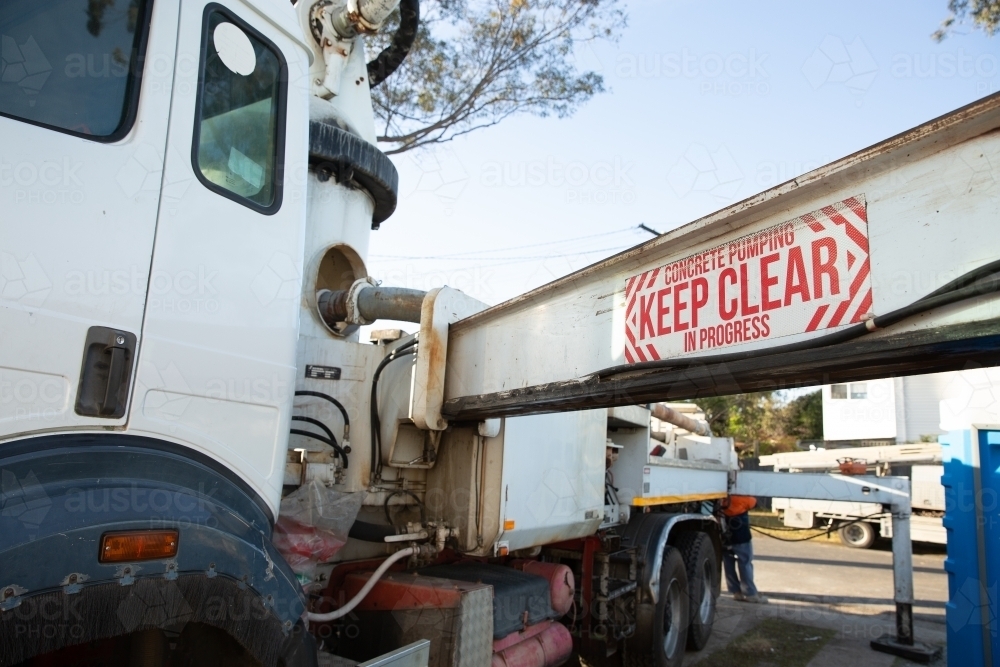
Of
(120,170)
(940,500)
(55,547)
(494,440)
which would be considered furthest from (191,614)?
(940,500)

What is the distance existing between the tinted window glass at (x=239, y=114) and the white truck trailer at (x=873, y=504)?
38.0 feet

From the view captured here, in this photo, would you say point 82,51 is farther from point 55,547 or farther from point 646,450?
point 646,450

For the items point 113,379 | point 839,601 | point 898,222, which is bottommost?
point 839,601

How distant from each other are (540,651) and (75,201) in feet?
10.8

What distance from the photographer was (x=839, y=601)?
350 inches

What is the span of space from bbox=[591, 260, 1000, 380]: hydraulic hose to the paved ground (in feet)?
16.2

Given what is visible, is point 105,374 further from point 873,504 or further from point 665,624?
point 873,504

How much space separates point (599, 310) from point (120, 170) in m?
1.67

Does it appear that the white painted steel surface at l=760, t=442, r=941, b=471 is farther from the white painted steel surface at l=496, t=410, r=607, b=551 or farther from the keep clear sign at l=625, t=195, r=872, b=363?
the keep clear sign at l=625, t=195, r=872, b=363

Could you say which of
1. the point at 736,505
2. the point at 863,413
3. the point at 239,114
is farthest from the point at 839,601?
the point at 863,413

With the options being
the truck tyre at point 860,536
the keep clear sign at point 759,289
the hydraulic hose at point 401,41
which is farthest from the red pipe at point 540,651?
the truck tyre at point 860,536

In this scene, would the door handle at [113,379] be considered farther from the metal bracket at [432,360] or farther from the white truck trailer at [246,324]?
the metal bracket at [432,360]

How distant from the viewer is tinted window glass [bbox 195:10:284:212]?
222 centimetres

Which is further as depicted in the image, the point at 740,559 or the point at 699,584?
the point at 740,559
